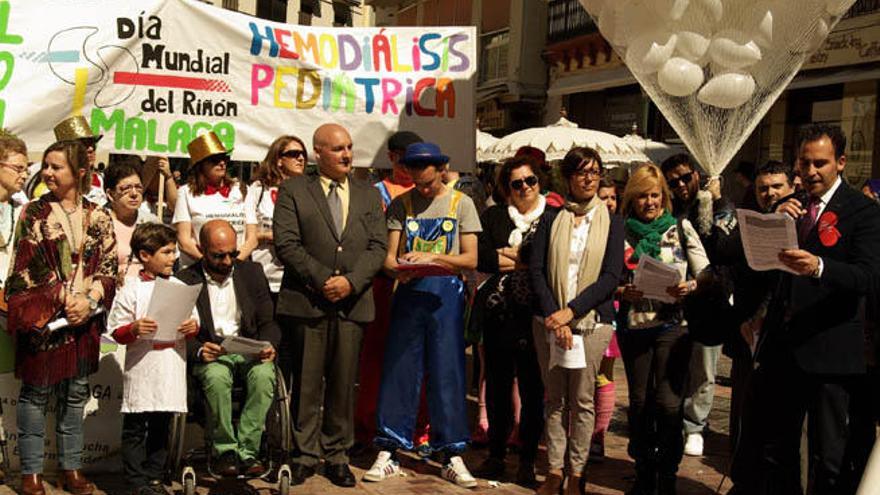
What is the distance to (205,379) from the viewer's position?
18.3ft

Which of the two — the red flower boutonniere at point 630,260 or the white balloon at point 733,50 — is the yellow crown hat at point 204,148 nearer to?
the red flower boutonniere at point 630,260

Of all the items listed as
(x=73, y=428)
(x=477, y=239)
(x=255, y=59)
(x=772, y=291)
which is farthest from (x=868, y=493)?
(x=255, y=59)

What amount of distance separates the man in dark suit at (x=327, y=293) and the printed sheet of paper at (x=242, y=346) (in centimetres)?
49

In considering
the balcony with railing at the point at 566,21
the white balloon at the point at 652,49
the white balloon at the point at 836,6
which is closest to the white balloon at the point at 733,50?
the white balloon at the point at 652,49

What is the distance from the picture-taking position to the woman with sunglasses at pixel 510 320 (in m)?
6.38

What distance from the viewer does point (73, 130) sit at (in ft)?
21.4

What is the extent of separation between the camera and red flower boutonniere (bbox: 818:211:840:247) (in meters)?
4.71

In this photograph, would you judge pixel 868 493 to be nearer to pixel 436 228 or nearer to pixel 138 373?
pixel 436 228

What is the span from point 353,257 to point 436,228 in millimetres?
531

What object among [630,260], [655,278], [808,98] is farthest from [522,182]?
[808,98]

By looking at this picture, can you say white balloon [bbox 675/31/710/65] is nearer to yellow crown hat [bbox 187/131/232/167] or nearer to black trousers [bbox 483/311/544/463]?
black trousers [bbox 483/311/544/463]

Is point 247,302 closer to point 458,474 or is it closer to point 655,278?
point 458,474

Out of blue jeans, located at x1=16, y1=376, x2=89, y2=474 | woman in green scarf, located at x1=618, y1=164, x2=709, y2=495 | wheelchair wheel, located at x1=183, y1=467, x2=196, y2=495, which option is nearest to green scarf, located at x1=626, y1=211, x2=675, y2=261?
woman in green scarf, located at x1=618, y1=164, x2=709, y2=495

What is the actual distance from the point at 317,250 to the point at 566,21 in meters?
22.7
